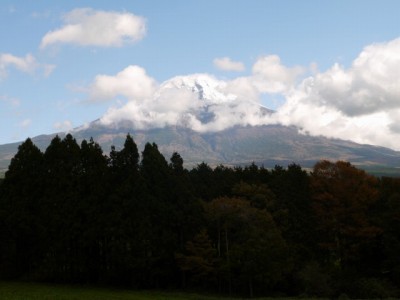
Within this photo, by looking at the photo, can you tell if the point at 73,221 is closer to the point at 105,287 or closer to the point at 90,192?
the point at 90,192

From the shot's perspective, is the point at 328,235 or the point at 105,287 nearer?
the point at 105,287

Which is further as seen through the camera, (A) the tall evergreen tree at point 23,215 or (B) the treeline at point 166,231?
(A) the tall evergreen tree at point 23,215

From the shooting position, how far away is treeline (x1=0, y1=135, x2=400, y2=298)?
4438 centimetres

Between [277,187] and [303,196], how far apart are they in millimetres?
3678

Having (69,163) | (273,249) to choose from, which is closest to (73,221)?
(69,163)

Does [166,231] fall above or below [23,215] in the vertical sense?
below

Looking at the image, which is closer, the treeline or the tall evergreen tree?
the treeline

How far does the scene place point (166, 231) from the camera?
46.5 meters

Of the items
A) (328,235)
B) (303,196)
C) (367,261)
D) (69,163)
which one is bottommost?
(367,261)

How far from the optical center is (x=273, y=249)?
45.4 meters

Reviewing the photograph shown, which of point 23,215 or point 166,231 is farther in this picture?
point 166,231

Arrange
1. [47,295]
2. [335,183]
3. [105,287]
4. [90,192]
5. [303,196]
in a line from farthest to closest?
[303,196] < [335,183] < [90,192] < [105,287] < [47,295]

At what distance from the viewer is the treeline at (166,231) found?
44.4m

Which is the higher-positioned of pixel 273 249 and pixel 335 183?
pixel 335 183
